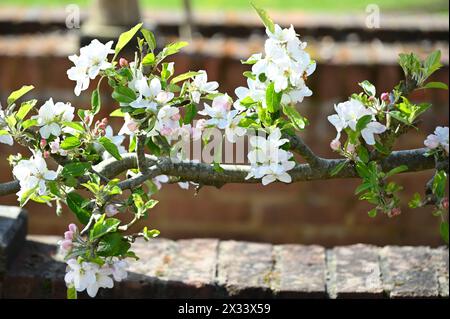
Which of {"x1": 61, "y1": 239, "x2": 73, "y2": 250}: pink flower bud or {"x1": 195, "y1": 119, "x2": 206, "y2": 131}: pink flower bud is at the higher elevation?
{"x1": 195, "y1": 119, "x2": 206, "y2": 131}: pink flower bud

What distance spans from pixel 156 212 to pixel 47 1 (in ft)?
9.99

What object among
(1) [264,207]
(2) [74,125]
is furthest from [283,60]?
(1) [264,207]

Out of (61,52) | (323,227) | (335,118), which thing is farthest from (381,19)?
→ (335,118)

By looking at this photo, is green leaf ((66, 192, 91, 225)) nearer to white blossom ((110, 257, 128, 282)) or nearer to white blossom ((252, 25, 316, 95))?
white blossom ((110, 257, 128, 282))

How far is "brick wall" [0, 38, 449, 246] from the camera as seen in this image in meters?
3.86

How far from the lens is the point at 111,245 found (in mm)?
1890

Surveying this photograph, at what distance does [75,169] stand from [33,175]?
8 cm

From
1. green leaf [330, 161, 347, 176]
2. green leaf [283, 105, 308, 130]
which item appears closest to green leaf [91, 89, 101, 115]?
green leaf [283, 105, 308, 130]

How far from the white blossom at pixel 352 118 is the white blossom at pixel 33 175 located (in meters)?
0.53

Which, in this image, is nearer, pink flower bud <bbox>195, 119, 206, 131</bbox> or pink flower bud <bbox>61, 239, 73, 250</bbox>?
pink flower bud <bbox>61, 239, 73, 250</bbox>

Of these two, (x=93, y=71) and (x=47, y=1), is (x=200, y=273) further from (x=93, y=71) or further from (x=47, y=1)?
(x=47, y=1)

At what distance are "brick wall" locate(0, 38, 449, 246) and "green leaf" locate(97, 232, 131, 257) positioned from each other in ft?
6.44

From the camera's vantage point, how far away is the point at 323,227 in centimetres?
398

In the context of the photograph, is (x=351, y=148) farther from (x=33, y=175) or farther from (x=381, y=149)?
(x=33, y=175)
